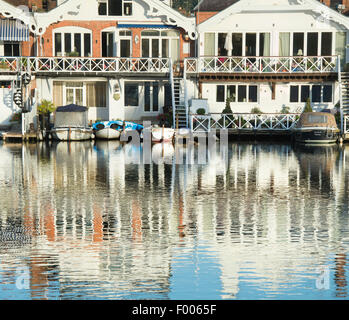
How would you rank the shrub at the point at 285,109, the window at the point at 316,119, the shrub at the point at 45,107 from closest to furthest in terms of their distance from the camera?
1. the window at the point at 316,119
2. the shrub at the point at 45,107
3. the shrub at the point at 285,109

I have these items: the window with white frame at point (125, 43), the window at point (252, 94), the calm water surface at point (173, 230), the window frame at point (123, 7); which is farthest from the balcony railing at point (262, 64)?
the calm water surface at point (173, 230)

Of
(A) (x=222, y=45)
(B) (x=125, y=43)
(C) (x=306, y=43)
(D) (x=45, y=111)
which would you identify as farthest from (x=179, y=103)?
(C) (x=306, y=43)

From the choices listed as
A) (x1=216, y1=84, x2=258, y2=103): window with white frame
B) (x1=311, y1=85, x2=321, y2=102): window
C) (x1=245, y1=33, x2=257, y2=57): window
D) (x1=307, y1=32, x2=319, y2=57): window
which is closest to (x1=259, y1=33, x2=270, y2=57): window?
(x1=245, y1=33, x2=257, y2=57): window

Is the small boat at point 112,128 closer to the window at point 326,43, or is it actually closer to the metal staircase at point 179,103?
the metal staircase at point 179,103

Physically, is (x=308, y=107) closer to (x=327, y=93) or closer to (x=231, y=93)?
(x=327, y=93)

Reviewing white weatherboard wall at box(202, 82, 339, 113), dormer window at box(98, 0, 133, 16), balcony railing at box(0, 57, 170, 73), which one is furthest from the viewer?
dormer window at box(98, 0, 133, 16)

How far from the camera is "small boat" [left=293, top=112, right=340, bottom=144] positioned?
43031 mm

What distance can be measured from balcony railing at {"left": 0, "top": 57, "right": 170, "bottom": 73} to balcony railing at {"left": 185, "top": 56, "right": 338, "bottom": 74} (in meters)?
2.37

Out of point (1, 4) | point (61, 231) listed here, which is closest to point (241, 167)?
point (61, 231)

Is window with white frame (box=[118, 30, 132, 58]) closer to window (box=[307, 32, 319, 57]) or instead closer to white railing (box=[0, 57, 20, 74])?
white railing (box=[0, 57, 20, 74])

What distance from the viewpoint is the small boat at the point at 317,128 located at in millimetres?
43031

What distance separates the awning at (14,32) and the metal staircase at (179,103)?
35.5 feet

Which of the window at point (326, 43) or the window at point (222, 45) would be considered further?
the window at point (222, 45)

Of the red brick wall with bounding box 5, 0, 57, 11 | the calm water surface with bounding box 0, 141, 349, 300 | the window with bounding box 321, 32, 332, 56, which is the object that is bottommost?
the calm water surface with bounding box 0, 141, 349, 300
